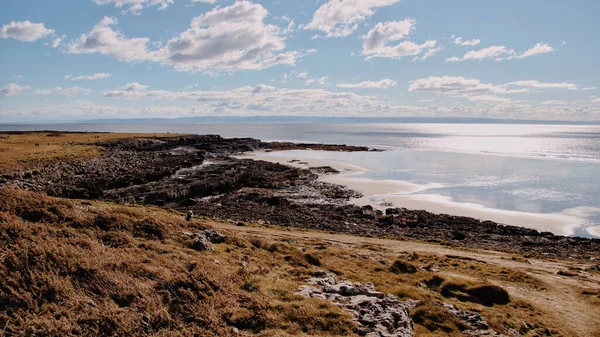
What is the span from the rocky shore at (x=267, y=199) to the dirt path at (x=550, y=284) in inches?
144

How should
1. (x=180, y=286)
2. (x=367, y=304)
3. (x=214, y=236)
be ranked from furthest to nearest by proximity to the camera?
(x=214, y=236), (x=367, y=304), (x=180, y=286)

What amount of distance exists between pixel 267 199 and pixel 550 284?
3139cm

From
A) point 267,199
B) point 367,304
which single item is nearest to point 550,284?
point 367,304

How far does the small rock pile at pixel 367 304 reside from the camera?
34.0 feet

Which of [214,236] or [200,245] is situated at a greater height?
[200,245]

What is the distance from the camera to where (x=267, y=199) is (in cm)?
4472

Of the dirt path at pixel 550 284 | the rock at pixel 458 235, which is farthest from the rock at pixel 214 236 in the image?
the rock at pixel 458 235

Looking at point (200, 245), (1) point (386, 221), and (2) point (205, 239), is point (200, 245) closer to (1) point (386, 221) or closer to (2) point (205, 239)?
(2) point (205, 239)

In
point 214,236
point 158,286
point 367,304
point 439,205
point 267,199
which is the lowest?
point 439,205

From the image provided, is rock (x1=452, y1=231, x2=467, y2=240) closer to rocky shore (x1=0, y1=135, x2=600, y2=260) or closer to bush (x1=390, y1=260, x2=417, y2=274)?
rocky shore (x1=0, y1=135, x2=600, y2=260)

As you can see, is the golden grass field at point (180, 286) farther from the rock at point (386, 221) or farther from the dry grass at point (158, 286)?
the rock at point (386, 221)

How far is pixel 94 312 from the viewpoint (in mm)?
8781

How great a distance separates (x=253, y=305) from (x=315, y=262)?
23.3ft

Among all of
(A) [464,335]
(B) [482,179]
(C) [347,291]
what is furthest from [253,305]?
(B) [482,179]
